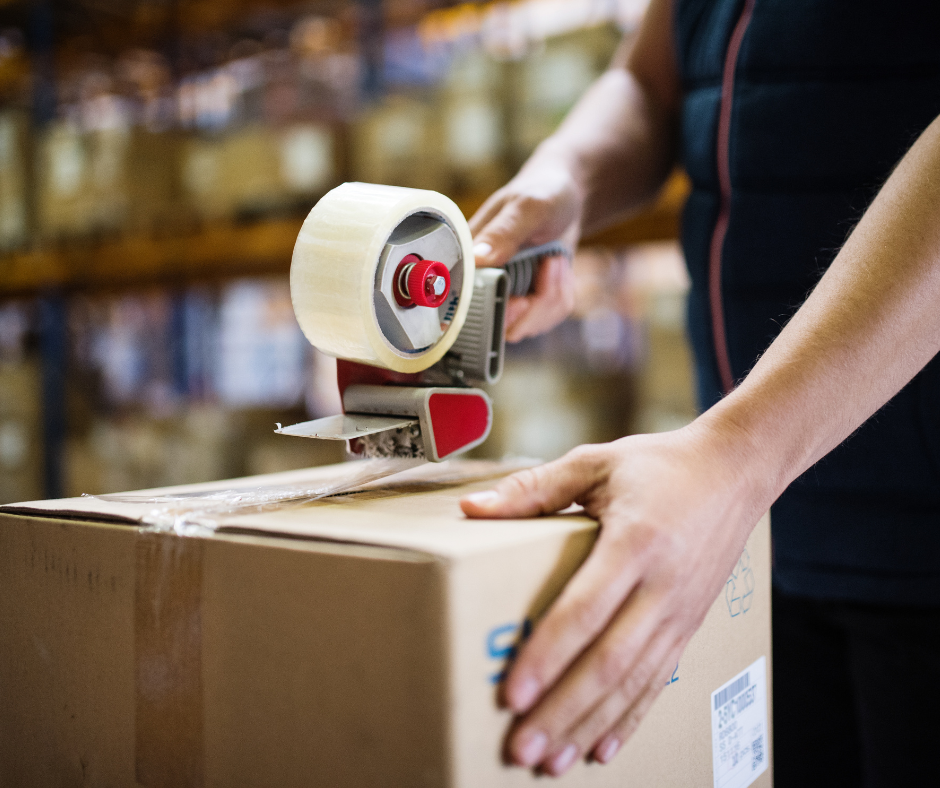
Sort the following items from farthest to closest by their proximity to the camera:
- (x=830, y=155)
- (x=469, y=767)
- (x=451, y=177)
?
(x=451, y=177), (x=830, y=155), (x=469, y=767)

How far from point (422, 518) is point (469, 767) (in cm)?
16

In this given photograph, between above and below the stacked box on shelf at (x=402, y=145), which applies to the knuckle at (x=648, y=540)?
below

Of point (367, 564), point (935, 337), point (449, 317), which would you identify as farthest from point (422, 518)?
point (935, 337)

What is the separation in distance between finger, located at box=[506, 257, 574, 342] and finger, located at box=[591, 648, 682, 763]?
17.9 inches

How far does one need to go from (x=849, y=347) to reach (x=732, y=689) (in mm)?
294

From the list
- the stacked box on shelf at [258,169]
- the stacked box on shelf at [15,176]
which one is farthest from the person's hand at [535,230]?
the stacked box on shelf at [15,176]

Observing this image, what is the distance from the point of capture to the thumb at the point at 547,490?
1.60 feet

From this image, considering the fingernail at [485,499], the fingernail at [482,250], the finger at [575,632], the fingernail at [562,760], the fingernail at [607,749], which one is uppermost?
the fingernail at [482,250]

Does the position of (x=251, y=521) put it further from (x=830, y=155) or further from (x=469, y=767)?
(x=830, y=155)

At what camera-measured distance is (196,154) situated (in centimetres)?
237

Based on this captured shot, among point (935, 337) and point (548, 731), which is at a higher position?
point (935, 337)

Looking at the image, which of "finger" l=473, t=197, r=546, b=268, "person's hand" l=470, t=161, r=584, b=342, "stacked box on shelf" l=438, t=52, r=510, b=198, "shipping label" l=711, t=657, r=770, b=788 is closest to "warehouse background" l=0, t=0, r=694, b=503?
"stacked box on shelf" l=438, t=52, r=510, b=198

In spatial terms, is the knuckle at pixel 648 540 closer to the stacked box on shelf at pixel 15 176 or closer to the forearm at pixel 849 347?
the forearm at pixel 849 347

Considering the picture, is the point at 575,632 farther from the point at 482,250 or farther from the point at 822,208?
the point at 822,208
